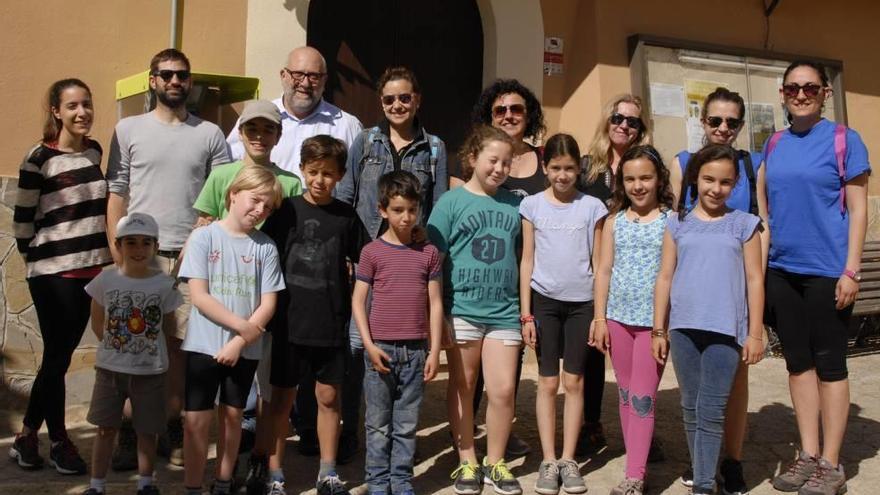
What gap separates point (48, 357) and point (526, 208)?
232 centimetres

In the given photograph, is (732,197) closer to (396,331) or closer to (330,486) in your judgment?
(396,331)

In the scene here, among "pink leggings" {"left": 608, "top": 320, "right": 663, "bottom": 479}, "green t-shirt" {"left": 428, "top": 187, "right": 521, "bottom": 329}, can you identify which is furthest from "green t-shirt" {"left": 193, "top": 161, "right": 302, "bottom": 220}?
"pink leggings" {"left": 608, "top": 320, "right": 663, "bottom": 479}

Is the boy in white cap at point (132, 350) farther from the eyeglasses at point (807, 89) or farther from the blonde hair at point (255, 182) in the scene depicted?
the eyeglasses at point (807, 89)

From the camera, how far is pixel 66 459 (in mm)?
4250

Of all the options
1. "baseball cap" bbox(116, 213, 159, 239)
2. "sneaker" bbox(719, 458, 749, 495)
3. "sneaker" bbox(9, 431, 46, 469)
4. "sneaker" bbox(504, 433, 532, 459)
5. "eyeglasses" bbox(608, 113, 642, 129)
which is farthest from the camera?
"sneaker" bbox(504, 433, 532, 459)

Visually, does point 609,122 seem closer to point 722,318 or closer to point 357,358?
point 722,318

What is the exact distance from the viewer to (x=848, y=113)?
794 cm

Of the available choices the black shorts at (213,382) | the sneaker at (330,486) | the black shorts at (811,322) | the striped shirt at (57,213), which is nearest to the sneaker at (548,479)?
the sneaker at (330,486)

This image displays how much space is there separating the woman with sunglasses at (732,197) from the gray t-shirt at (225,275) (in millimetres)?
1845

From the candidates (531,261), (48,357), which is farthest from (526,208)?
(48,357)

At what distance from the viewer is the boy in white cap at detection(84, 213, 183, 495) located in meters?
3.84

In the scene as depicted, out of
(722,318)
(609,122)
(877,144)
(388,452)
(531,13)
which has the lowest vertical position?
(388,452)

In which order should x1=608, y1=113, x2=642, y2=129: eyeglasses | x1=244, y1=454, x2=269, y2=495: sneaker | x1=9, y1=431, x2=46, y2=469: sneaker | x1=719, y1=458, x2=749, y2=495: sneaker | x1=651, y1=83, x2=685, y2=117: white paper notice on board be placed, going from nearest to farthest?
x1=244, y1=454, x2=269, y2=495: sneaker, x1=719, y1=458, x2=749, y2=495: sneaker, x1=9, y1=431, x2=46, y2=469: sneaker, x1=608, y1=113, x2=642, y2=129: eyeglasses, x1=651, y1=83, x2=685, y2=117: white paper notice on board

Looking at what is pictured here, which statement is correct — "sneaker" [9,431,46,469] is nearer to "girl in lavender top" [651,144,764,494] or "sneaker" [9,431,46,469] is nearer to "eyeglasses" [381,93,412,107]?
"eyeglasses" [381,93,412,107]
